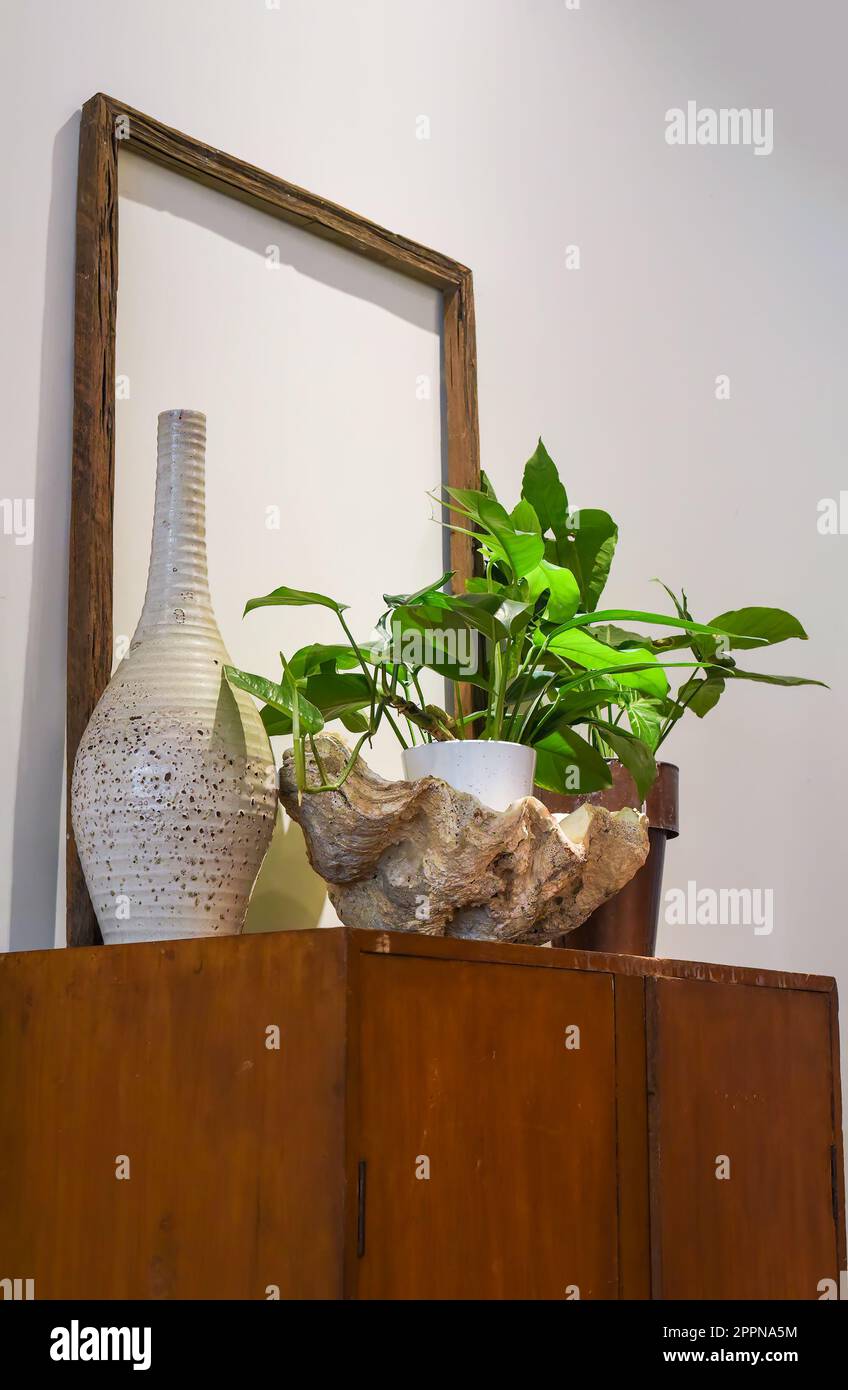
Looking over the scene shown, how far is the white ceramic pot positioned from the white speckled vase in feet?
0.50

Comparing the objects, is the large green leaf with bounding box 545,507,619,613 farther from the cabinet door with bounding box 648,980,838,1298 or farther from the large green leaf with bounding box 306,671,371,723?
the cabinet door with bounding box 648,980,838,1298

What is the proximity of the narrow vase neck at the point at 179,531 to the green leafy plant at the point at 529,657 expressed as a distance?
0.06 metres

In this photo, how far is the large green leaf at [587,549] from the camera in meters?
1.51

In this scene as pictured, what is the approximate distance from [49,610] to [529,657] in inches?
18.6

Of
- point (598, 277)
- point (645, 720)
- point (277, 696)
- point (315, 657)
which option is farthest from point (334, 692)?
point (598, 277)

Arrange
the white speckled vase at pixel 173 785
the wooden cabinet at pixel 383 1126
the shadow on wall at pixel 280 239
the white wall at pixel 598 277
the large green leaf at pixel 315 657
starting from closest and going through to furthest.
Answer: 1. the wooden cabinet at pixel 383 1126
2. the white speckled vase at pixel 173 785
3. the large green leaf at pixel 315 657
4. the white wall at pixel 598 277
5. the shadow on wall at pixel 280 239

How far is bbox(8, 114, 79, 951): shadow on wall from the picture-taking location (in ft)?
4.35

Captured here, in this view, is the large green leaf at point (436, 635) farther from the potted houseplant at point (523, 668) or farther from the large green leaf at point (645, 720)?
the large green leaf at point (645, 720)

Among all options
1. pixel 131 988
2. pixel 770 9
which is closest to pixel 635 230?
pixel 770 9

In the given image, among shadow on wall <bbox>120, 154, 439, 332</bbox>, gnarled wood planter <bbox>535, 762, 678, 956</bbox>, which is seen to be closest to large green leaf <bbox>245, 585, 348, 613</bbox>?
gnarled wood planter <bbox>535, 762, 678, 956</bbox>

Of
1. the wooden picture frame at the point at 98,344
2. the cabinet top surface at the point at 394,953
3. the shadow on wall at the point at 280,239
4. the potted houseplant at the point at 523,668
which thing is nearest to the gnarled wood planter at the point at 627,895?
the potted houseplant at the point at 523,668

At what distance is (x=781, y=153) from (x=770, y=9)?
0.27 meters

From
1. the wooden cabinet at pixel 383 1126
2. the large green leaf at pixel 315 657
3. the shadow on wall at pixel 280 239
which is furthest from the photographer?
the shadow on wall at pixel 280 239
